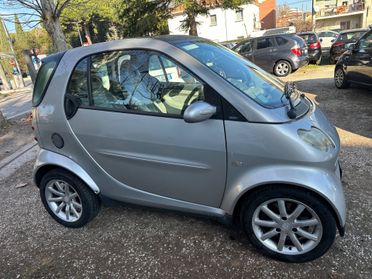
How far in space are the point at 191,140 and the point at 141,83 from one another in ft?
2.25

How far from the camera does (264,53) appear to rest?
1221cm

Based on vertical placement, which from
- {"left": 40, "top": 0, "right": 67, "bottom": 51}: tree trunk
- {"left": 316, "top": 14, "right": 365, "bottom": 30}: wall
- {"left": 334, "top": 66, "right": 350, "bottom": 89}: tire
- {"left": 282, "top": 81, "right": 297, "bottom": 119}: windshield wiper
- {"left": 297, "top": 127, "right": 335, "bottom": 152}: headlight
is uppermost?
{"left": 40, "top": 0, "right": 67, "bottom": 51}: tree trunk

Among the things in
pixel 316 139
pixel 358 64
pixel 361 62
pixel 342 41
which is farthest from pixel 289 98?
pixel 342 41

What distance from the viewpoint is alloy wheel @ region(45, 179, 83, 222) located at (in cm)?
316

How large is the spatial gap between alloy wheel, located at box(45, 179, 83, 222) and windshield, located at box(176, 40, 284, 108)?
1755mm

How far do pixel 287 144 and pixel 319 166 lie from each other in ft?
0.90

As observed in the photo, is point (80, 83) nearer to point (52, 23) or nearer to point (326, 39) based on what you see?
point (52, 23)

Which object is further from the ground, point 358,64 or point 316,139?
point 316,139

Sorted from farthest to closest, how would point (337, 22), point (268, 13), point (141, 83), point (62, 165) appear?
point (268, 13)
point (337, 22)
point (62, 165)
point (141, 83)

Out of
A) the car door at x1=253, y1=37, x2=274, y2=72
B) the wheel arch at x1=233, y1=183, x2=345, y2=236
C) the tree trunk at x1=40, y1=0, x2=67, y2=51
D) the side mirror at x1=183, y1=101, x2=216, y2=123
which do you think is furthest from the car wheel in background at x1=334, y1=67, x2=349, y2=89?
the tree trunk at x1=40, y1=0, x2=67, y2=51

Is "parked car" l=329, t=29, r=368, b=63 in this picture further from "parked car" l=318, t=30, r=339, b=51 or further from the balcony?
the balcony

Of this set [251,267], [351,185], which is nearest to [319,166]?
[251,267]

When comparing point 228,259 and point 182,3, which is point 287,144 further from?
point 182,3

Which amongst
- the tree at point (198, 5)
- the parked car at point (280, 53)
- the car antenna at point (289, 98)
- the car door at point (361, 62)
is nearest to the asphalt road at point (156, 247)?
the car antenna at point (289, 98)
